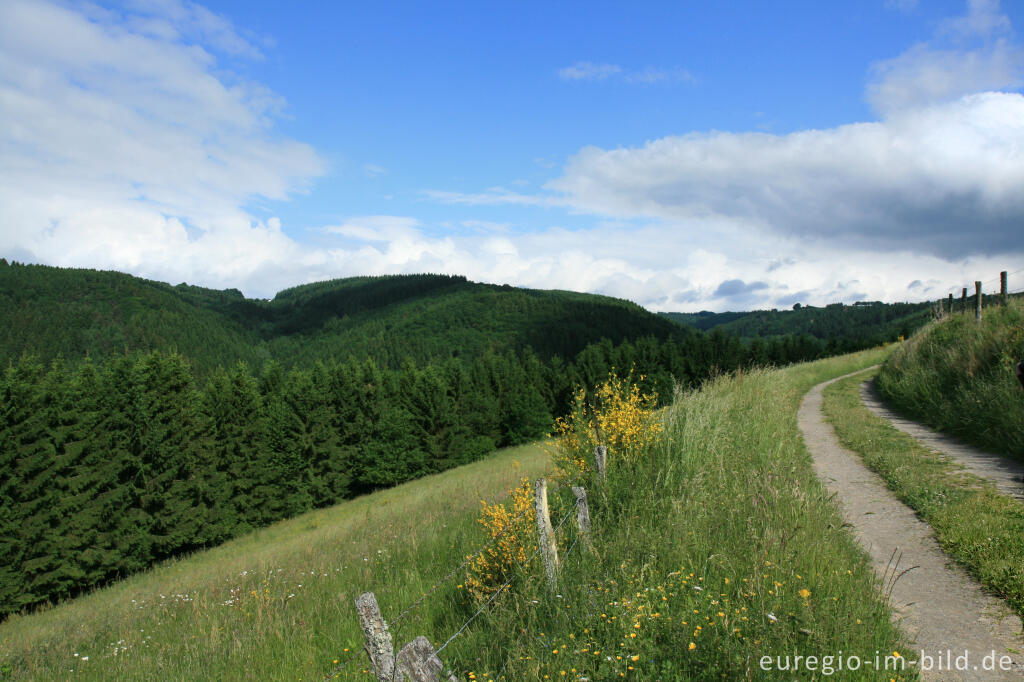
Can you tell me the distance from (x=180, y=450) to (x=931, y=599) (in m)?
32.9

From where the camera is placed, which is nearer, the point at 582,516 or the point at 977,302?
the point at 582,516

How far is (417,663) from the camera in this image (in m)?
2.73

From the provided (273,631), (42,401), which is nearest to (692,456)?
(273,631)

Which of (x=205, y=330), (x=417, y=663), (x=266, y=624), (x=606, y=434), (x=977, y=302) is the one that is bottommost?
(x=266, y=624)

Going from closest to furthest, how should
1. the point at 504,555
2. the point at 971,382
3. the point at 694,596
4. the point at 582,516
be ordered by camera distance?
1. the point at 694,596
2. the point at 582,516
3. the point at 504,555
4. the point at 971,382

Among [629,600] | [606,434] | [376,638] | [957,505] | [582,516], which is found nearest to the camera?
[376,638]

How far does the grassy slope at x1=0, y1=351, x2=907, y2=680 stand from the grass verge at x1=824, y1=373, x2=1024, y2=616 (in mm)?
1005

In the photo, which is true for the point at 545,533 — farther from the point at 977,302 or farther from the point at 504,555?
the point at 977,302

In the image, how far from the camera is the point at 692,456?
21.4 ft

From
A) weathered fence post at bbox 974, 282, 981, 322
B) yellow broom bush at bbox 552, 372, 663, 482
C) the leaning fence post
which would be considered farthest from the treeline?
weathered fence post at bbox 974, 282, 981, 322

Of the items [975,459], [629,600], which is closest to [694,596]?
[629,600]

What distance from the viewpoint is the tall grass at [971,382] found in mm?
9219

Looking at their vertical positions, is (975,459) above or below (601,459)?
below

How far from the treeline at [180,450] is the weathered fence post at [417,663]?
8983 millimetres
